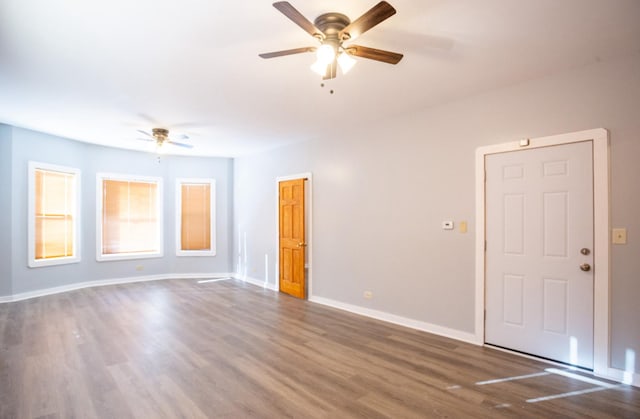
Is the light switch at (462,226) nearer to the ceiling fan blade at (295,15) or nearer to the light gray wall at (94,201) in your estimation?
the ceiling fan blade at (295,15)

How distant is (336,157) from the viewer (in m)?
4.92

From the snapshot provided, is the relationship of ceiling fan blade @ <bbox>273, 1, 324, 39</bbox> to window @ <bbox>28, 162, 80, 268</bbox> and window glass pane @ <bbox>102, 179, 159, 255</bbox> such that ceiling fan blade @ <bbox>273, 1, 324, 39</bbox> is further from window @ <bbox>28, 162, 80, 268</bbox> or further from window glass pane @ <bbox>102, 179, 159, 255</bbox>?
window glass pane @ <bbox>102, 179, 159, 255</bbox>

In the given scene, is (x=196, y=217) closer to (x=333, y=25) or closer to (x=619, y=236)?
(x=333, y=25)

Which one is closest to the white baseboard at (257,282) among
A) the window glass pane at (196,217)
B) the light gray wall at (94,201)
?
the light gray wall at (94,201)

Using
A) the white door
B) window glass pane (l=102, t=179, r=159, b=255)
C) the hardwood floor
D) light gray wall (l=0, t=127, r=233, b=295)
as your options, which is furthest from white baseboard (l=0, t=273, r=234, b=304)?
the white door

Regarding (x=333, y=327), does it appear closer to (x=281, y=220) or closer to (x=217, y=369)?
(x=217, y=369)

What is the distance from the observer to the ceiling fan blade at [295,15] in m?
1.61

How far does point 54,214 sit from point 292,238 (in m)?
4.31

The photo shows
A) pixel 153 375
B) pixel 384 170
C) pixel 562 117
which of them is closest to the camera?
pixel 153 375

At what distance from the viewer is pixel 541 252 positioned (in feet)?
10.1

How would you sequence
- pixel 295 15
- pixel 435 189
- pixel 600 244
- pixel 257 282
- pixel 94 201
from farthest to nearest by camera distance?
pixel 257 282 → pixel 94 201 → pixel 435 189 → pixel 600 244 → pixel 295 15

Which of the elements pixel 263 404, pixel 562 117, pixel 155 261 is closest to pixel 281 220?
pixel 155 261

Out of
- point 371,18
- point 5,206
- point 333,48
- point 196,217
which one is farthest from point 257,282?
point 371,18

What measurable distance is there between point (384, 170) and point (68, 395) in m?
3.99
